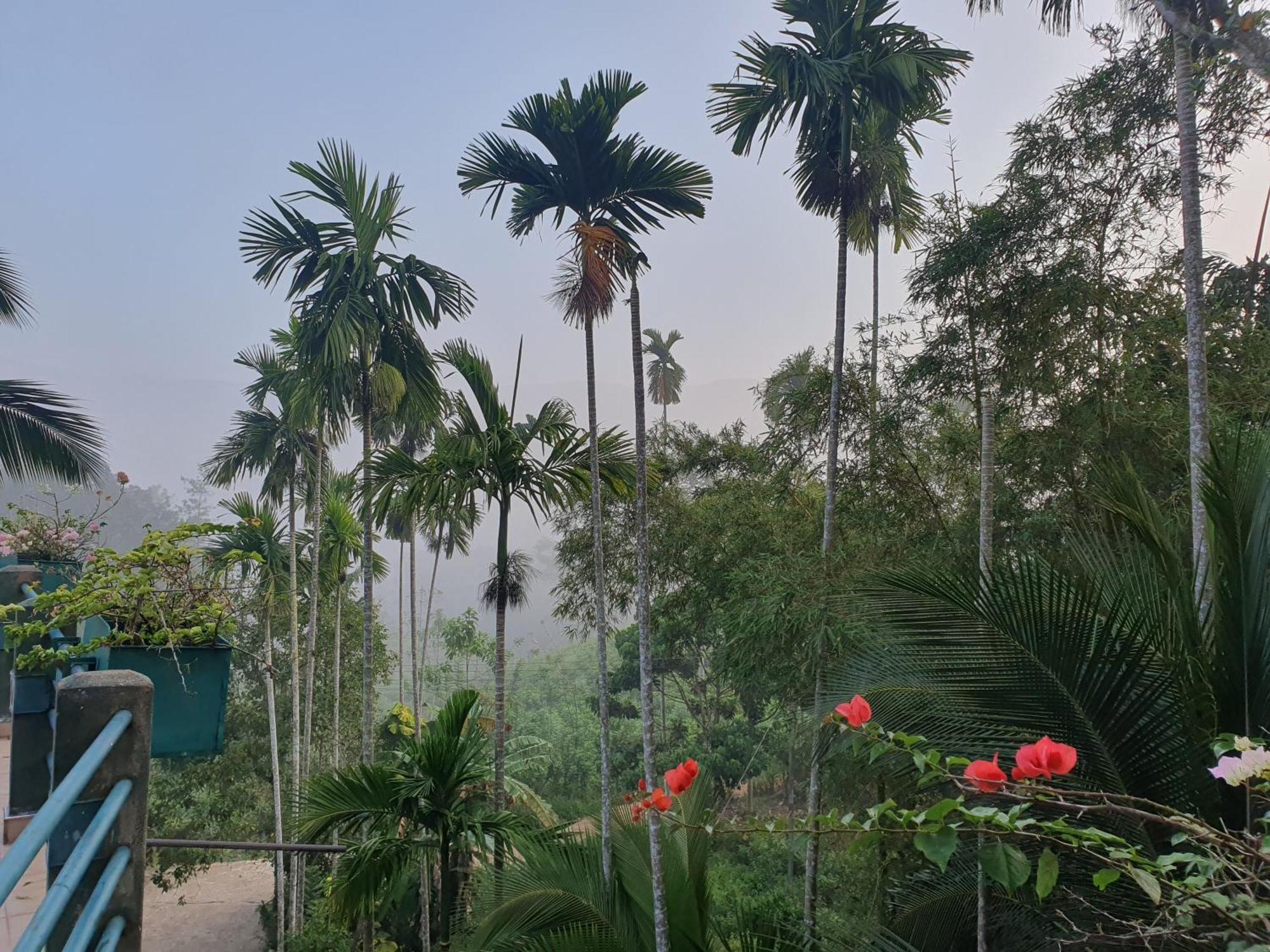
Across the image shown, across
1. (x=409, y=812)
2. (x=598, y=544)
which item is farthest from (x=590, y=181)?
(x=409, y=812)

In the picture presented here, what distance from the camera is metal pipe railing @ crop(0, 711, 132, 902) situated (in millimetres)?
540

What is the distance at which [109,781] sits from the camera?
0.90m

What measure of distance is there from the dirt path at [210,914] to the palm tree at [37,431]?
23.7 feet

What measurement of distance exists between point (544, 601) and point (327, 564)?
79034 millimetres

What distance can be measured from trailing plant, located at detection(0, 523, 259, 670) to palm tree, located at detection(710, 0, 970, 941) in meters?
3.29

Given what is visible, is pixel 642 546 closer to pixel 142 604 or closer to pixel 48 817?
pixel 142 604

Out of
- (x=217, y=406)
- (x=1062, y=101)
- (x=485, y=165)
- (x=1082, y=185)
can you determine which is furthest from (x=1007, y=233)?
(x=217, y=406)

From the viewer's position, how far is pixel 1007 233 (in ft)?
15.5

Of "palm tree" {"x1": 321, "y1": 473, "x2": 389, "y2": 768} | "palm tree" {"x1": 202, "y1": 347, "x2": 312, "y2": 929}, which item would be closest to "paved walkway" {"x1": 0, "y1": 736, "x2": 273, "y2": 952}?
"palm tree" {"x1": 202, "y1": 347, "x2": 312, "y2": 929}

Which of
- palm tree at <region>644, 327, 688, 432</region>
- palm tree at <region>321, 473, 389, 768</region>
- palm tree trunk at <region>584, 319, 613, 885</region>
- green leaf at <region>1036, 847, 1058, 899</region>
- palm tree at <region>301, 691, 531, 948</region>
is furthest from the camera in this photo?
palm tree at <region>644, 327, 688, 432</region>

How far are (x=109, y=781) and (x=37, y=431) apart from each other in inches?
290

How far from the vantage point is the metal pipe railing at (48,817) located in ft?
1.77

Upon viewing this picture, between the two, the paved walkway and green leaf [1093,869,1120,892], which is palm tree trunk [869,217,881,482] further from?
the paved walkway

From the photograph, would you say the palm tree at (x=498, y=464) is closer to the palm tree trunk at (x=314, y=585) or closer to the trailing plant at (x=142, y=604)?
the palm tree trunk at (x=314, y=585)
